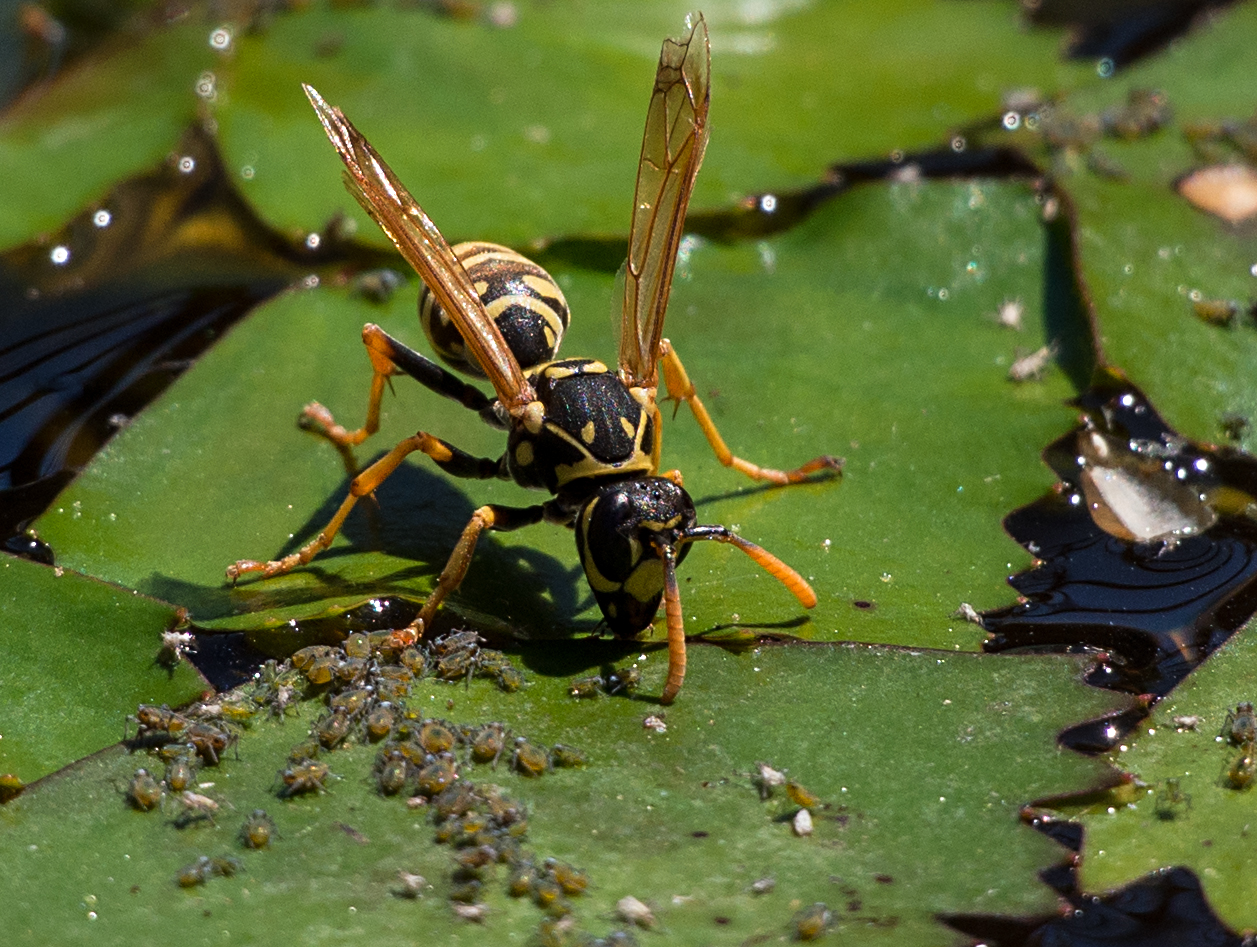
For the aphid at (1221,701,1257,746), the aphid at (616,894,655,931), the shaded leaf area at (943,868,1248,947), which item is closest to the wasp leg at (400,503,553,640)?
the aphid at (616,894,655,931)

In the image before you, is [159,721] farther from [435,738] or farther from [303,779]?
[435,738]

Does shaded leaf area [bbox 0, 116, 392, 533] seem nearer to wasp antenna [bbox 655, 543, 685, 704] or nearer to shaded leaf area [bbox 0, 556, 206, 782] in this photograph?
shaded leaf area [bbox 0, 556, 206, 782]

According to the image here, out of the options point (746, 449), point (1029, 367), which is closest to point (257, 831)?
point (746, 449)

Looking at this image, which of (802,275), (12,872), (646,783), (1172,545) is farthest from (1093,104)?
(12,872)

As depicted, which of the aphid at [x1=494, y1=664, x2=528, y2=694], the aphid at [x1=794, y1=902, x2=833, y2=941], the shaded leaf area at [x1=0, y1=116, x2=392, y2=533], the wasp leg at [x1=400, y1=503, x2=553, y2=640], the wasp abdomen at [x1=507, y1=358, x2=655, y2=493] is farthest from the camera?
the shaded leaf area at [x1=0, y1=116, x2=392, y2=533]

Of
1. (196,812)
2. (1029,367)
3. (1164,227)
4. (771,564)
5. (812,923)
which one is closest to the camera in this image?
(812,923)

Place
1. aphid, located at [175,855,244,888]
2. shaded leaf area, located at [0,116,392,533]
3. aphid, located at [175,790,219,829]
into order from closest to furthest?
aphid, located at [175,855,244,888], aphid, located at [175,790,219,829], shaded leaf area, located at [0,116,392,533]
